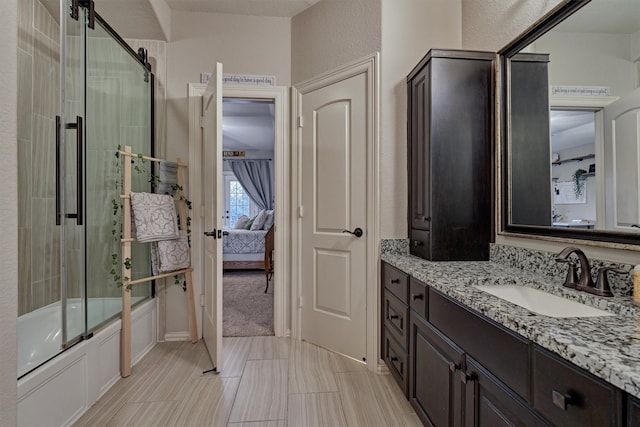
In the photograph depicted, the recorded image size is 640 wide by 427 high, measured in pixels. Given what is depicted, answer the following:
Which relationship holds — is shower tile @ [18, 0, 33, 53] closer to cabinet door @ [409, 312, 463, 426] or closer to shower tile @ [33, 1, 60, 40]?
shower tile @ [33, 1, 60, 40]

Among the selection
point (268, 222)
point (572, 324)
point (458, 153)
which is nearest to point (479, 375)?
point (572, 324)

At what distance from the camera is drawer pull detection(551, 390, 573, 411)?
704 millimetres

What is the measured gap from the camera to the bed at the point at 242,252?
5.45 metres

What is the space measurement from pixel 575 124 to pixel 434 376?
1254 millimetres

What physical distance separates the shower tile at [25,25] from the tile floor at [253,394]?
2.31 meters

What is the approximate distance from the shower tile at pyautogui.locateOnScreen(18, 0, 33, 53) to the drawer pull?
3.20 m

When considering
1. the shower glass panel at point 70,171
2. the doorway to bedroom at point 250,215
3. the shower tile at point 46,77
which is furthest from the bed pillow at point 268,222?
the shower tile at point 46,77

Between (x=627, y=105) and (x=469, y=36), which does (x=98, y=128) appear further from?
(x=627, y=105)

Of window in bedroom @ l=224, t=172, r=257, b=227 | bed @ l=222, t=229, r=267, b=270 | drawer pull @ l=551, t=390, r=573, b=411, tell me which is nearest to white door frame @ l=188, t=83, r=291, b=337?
drawer pull @ l=551, t=390, r=573, b=411

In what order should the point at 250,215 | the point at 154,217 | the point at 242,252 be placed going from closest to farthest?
the point at 154,217
the point at 242,252
the point at 250,215

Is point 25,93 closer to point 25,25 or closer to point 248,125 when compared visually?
point 25,25

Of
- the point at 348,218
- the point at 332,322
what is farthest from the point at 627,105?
the point at 332,322

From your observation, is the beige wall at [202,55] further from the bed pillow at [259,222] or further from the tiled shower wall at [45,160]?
the bed pillow at [259,222]

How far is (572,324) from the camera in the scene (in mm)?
830
